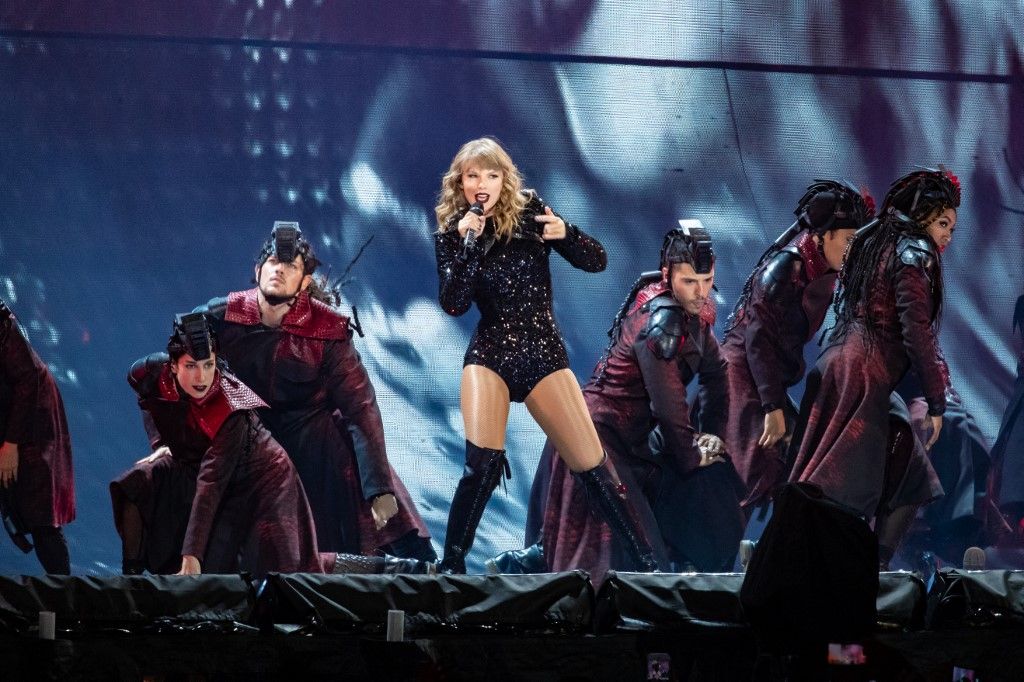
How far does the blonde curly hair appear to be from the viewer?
253 inches

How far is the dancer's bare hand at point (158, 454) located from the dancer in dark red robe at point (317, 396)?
46cm

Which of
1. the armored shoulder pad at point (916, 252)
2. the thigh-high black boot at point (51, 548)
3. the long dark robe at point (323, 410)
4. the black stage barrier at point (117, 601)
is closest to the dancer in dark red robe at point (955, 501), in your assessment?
the armored shoulder pad at point (916, 252)

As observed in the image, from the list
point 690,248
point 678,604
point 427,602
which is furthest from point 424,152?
point 678,604

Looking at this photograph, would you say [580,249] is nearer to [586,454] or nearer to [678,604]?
[586,454]

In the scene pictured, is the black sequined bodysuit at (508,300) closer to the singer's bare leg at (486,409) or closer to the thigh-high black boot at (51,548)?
the singer's bare leg at (486,409)

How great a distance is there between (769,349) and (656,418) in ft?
2.28

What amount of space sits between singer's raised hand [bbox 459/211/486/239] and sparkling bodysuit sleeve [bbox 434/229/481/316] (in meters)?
0.08

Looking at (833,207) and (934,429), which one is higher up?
(833,207)

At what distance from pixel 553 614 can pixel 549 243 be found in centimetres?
246

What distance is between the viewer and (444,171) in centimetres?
674

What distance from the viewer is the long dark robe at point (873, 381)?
6.57 meters

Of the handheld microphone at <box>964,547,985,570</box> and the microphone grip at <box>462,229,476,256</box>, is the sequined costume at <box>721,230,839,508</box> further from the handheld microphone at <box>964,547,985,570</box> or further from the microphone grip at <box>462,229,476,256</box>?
the microphone grip at <box>462,229,476,256</box>

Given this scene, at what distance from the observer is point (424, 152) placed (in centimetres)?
679

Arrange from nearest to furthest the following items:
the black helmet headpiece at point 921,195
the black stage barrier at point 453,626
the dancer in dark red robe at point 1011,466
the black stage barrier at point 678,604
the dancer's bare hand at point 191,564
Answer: the black stage barrier at point 453,626 → the black stage barrier at point 678,604 → the dancer's bare hand at point 191,564 → the black helmet headpiece at point 921,195 → the dancer in dark red robe at point 1011,466
